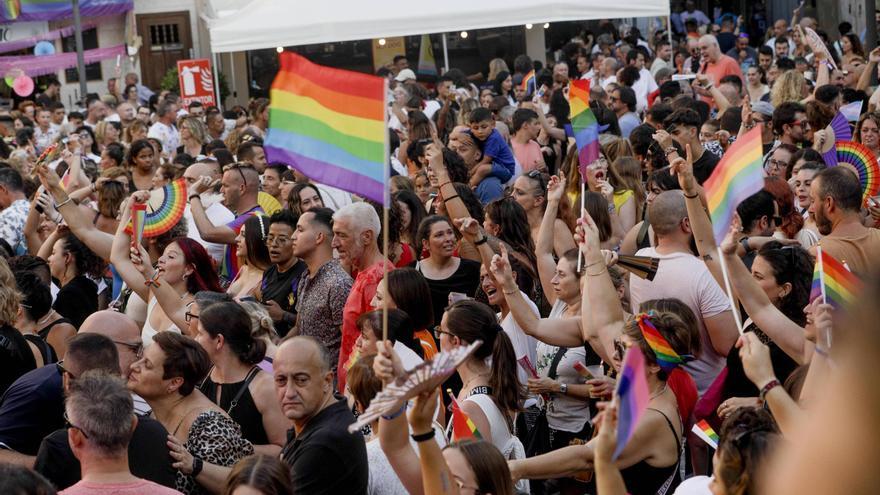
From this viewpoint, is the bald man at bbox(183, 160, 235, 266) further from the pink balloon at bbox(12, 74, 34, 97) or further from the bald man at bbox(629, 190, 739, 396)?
the pink balloon at bbox(12, 74, 34, 97)

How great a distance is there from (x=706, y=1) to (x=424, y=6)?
17.3 m

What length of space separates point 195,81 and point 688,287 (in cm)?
1329

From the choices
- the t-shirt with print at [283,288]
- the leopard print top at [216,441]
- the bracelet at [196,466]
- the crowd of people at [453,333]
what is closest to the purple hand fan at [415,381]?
the crowd of people at [453,333]

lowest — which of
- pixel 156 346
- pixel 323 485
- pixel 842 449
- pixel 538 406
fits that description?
pixel 538 406

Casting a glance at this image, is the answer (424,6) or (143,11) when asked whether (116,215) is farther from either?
(143,11)

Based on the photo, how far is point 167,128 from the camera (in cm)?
1507

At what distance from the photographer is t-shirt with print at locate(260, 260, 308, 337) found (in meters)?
6.90

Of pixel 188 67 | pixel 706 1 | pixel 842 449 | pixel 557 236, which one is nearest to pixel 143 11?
pixel 188 67

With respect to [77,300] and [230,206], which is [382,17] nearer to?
[230,206]

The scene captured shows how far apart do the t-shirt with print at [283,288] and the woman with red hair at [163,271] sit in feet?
0.98

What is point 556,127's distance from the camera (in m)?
12.7

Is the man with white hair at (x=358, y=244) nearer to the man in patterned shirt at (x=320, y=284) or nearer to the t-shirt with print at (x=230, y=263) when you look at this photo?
the man in patterned shirt at (x=320, y=284)

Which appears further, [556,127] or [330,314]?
[556,127]

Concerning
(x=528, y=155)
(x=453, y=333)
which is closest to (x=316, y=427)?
(x=453, y=333)
